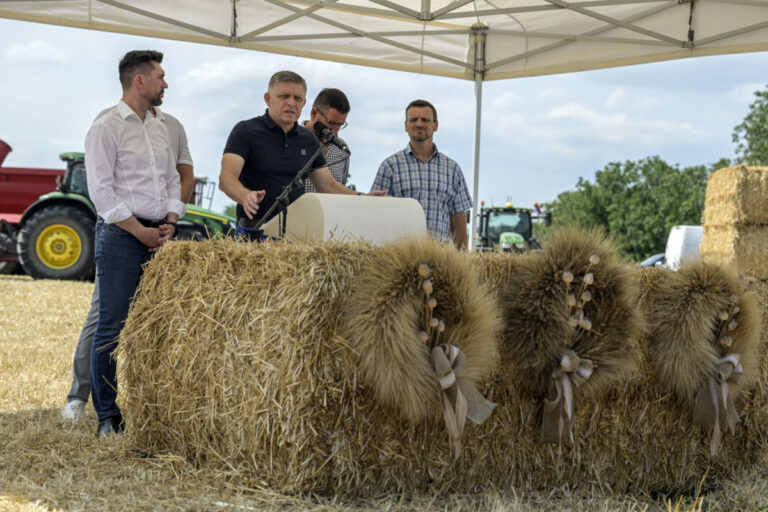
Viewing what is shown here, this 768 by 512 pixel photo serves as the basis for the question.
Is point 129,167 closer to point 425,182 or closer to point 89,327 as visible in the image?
point 89,327

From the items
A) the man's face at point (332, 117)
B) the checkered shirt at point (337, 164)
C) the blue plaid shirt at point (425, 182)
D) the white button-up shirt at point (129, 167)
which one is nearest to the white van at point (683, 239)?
the blue plaid shirt at point (425, 182)

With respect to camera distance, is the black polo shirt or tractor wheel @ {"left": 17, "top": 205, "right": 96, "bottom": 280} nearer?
the black polo shirt

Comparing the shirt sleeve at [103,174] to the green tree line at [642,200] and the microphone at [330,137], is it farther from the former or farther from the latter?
the green tree line at [642,200]

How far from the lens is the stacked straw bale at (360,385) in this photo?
2207mm

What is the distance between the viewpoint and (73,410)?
3406 mm

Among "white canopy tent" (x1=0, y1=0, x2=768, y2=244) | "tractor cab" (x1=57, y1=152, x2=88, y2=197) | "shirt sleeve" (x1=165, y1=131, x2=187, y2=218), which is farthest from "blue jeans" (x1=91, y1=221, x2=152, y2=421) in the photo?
"tractor cab" (x1=57, y1=152, x2=88, y2=197)

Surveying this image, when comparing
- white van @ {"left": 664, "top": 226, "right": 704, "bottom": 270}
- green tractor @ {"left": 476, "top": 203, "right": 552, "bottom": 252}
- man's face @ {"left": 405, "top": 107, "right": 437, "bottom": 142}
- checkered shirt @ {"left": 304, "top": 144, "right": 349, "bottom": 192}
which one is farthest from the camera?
green tractor @ {"left": 476, "top": 203, "right": 552, "bottom": 252}

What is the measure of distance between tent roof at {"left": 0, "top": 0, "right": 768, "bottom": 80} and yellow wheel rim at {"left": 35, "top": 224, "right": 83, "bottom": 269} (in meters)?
5.76

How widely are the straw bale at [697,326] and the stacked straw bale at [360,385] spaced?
50mm

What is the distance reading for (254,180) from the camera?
330 cm

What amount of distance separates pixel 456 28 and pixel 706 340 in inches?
155

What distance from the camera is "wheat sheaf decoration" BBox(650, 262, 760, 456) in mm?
2676

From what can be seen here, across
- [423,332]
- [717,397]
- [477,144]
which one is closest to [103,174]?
[423,332]

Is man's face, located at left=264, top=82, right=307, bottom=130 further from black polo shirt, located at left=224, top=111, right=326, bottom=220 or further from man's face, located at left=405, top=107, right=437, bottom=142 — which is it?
man's face, located at left=405, top=107, right=437, bottom=142
